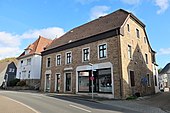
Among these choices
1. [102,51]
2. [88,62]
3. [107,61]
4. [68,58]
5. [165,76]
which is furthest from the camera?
[165,76]

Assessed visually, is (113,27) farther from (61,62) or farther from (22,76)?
(22,76)

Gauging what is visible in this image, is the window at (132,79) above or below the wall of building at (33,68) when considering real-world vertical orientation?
below

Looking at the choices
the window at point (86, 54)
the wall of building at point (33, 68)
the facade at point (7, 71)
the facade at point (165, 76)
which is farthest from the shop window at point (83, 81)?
the facade at point (165, 76)

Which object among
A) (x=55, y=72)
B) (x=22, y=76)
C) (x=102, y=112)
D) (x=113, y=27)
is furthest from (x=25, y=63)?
(x=102, y=112)

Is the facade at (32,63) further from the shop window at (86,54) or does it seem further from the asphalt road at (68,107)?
the asphalt road at (68,107)

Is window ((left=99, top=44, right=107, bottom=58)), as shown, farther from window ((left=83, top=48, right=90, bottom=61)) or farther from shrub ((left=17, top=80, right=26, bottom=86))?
shrub ((left=17, top=80, right=26, bottom=86))

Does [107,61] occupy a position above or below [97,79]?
above

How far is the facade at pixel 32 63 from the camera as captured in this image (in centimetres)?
3934

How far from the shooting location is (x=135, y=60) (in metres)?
23.6

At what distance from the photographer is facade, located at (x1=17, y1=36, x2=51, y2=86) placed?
1549 inches

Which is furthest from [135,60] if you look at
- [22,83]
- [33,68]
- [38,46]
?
[22,83]

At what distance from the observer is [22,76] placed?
4247 centimetres

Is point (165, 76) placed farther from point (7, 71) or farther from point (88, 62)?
point (7, 71)

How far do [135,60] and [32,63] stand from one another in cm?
2458
